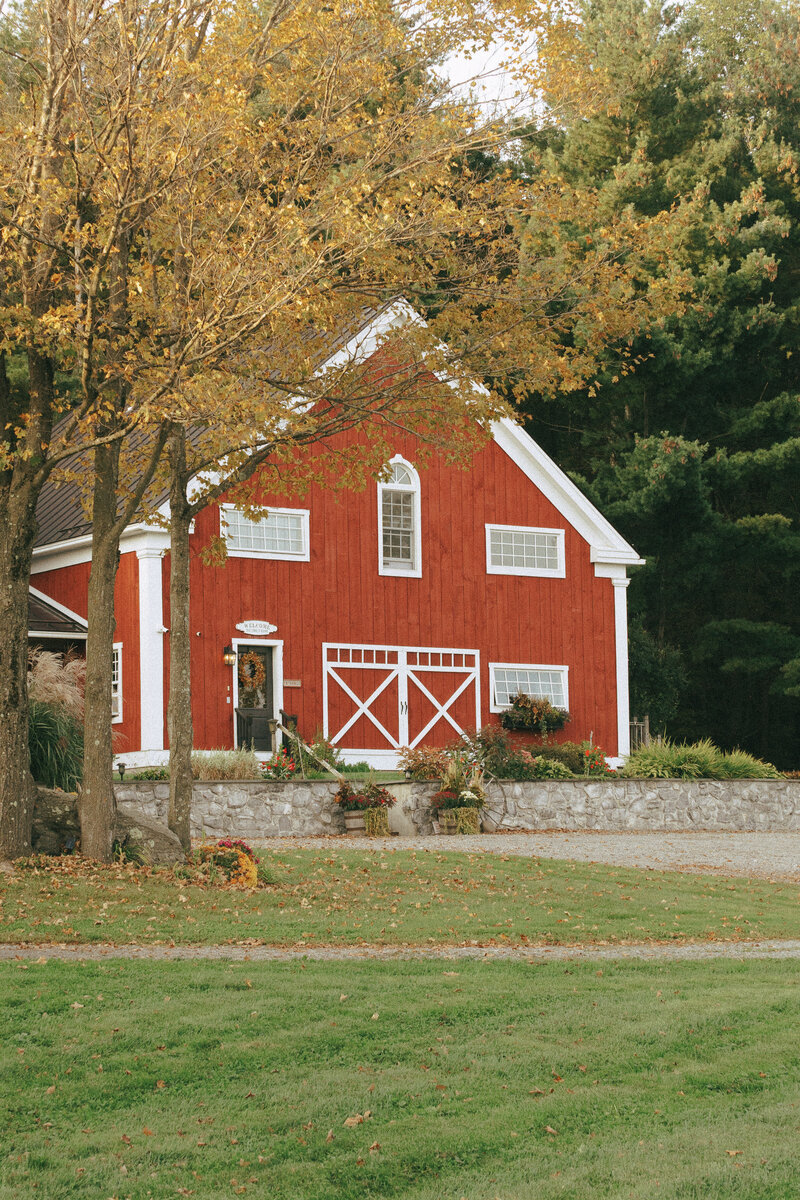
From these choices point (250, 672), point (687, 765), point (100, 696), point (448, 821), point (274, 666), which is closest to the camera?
point (100, 696)

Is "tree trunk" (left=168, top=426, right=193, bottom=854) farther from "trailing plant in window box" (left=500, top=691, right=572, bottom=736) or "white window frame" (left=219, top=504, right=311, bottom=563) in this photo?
"trailing plant in window box" (left=500, top=691, right=572, bottom=736)

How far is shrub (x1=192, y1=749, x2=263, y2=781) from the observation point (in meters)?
18.7

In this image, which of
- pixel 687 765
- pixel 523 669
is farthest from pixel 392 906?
pixel 523 669

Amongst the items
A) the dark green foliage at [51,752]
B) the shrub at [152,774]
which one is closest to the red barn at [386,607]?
the shrub at [152,774]

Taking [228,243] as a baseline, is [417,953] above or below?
below

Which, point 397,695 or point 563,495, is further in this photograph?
point 563,495

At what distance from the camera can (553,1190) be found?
16.7 feet

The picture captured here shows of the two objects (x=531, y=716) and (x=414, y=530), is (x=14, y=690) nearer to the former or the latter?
(x=414, y=530)

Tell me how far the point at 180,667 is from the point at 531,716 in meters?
11.6

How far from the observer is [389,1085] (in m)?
6.18

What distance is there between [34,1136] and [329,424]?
923cm

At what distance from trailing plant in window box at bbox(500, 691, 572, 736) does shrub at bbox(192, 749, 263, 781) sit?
6235 millimetres

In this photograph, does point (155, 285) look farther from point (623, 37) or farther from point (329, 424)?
point (623, 37)

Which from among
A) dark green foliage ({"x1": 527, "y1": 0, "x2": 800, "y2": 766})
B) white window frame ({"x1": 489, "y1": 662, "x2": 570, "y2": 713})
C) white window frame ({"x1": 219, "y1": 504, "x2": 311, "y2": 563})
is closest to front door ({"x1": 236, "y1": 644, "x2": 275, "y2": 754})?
white window frame ({"x1": 219, "y1": 504, "x2": 311, "y2": 563})
